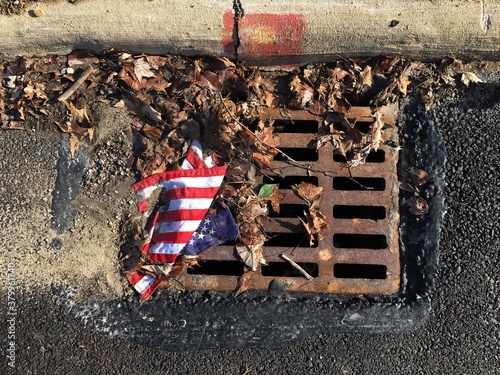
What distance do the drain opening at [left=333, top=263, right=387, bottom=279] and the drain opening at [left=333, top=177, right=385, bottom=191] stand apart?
0.41 m

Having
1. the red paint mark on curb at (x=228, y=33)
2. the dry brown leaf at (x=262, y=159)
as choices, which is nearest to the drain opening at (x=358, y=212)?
the dry brown leaf at (x=262, y=159)

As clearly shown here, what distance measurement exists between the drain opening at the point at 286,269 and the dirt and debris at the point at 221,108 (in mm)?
127

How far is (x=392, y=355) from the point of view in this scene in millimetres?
2178

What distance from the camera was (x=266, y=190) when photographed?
2330 millimetres

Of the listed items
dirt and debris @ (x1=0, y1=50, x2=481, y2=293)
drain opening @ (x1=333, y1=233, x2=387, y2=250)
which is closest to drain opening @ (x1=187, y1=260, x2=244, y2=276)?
dirt and debris @ (x1=0, y1=50, x2=481, y2=293)

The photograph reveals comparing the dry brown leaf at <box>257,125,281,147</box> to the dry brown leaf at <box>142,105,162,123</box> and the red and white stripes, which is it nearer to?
the red and white stripes

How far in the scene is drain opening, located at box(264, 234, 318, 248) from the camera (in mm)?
2338

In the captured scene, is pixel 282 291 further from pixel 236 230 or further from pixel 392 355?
pixel 392 355

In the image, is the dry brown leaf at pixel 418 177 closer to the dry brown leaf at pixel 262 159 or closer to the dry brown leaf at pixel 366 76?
the dry brown leaf at pixel 366 76

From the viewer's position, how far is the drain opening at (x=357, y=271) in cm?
233

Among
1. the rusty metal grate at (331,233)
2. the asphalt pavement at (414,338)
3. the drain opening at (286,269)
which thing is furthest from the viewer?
the drain opening at (286,269)

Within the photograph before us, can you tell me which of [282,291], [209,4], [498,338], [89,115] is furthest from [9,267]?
[498,338]

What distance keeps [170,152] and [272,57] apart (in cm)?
72

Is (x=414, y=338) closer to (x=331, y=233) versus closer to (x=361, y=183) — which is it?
(x=331, y=233)
